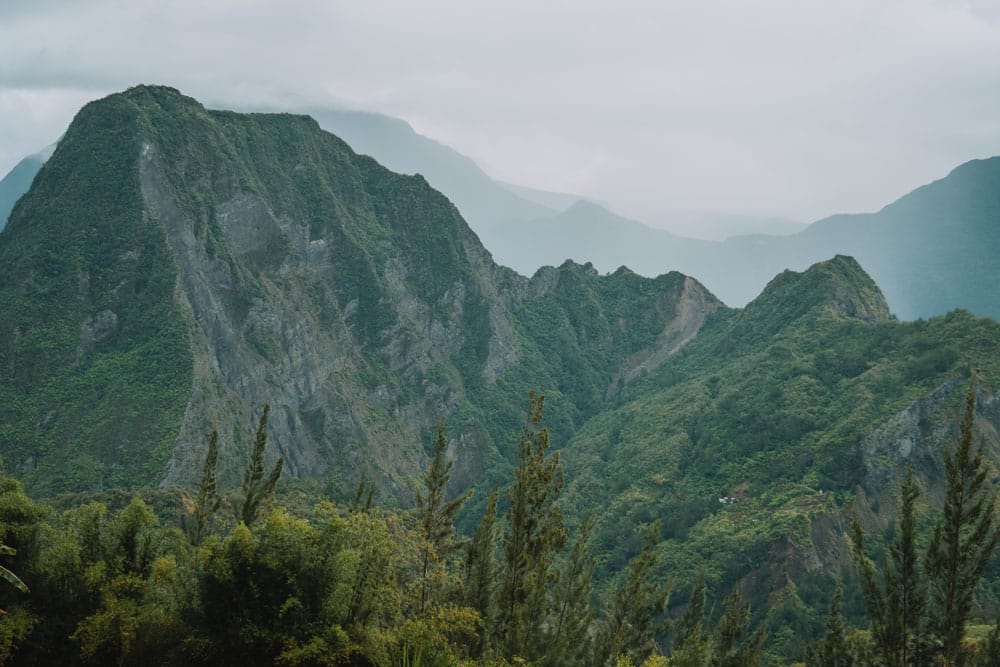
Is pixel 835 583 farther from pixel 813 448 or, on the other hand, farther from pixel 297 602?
pixel 297 602

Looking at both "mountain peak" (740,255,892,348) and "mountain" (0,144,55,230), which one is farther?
"mountain" (0,144,55,230)

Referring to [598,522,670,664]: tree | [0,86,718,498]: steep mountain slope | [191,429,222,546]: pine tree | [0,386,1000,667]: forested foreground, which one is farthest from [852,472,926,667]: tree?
[0,86,718,498]: steep mountain slope

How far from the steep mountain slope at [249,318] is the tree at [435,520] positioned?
4500 centimetres

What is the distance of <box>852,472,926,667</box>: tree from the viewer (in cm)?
1423

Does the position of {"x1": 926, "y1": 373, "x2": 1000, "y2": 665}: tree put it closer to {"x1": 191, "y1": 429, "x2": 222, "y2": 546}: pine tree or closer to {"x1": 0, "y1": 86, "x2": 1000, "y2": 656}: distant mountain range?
{"x1": 191, "y1": 429, "x2": 222, "y2": 546}: pine tree

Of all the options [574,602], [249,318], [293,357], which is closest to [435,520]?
[574,602]

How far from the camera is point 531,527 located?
18.8 metres

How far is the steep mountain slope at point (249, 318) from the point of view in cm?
6362

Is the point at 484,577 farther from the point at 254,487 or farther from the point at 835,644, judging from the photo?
the point at 835,644

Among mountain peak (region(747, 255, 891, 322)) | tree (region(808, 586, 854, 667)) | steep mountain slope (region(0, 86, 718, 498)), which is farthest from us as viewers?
mountain peak (region(747, 255, 891, 322))

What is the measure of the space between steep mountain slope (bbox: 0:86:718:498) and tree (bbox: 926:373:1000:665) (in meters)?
57.4

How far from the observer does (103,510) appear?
21.8 metres

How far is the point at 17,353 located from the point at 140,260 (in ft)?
47.0

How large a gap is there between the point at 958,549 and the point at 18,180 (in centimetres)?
20077
